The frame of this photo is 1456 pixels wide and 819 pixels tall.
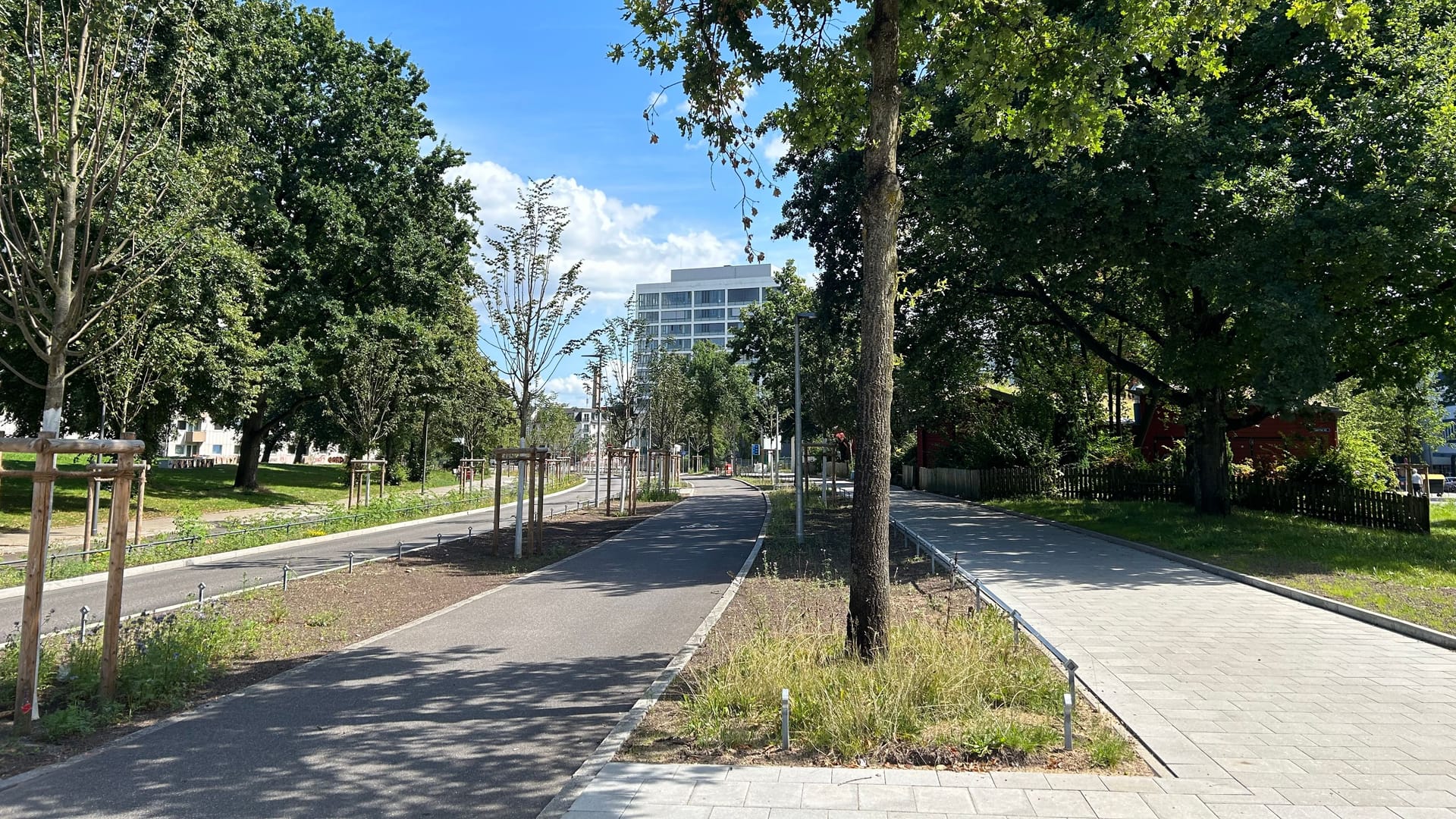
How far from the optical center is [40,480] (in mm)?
5805

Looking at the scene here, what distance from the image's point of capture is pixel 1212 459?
63.3ft

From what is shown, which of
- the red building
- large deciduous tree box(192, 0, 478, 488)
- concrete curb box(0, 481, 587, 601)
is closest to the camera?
concrete curb box(0, 481, 587, 601)

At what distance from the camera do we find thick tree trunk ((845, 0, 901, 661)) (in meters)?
6.34

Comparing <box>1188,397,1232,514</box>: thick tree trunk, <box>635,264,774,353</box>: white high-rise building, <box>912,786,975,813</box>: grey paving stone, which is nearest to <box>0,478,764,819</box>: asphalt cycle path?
<box>912,786,975,813</box>: grey paving stone

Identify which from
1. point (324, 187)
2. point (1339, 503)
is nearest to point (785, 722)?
point (1339, 503)

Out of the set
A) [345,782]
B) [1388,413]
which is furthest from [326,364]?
[1388,413]

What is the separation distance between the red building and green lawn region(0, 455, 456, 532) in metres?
28.0

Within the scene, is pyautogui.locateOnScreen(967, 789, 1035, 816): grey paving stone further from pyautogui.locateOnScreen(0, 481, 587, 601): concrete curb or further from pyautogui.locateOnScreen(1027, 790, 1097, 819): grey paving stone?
pyautogui.locateOnScreen(0, 481, 587, 601): concrete curb

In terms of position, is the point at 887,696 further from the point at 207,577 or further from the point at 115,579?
the point at 207,577

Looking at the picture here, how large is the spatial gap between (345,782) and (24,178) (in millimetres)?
17075

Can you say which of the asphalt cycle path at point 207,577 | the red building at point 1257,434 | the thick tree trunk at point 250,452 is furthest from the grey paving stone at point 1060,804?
the thick tree trunk at point 250,452

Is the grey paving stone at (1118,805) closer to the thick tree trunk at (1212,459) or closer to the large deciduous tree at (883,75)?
the large deciduous tree at (883,75)

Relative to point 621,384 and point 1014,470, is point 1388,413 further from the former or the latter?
point 621,384

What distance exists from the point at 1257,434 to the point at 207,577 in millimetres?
31674
